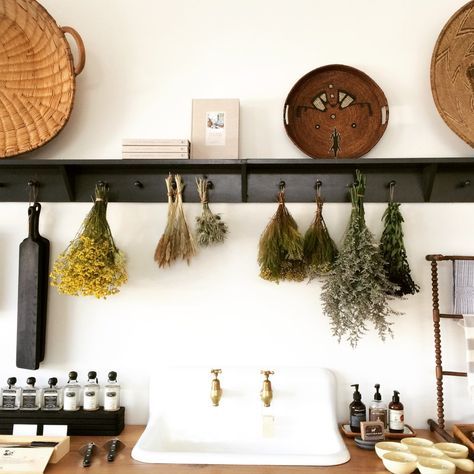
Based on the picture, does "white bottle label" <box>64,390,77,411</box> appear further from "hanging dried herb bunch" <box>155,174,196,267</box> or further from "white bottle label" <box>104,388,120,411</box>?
"hanging dried herb bunch" <box>155,174,196,267</box>

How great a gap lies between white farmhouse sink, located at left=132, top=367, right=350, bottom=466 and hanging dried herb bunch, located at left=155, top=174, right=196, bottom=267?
0.48 meters

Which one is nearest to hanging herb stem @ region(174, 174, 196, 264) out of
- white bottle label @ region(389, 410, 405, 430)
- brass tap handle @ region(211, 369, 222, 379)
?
brass tap handle @ region(211, 369, 222, 379)

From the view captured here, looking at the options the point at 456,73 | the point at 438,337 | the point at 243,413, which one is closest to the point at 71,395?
the point at 243,413

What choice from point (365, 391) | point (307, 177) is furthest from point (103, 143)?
point (365, 391)

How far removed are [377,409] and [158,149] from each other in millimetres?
1349

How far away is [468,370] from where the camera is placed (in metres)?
1.94

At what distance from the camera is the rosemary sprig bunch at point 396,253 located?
1913 millimetres

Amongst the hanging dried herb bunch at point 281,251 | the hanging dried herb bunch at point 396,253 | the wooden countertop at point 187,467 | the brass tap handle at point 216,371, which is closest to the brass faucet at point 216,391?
the brass tap handle at point 216,371

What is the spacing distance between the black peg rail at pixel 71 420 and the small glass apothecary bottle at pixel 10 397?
0.03 m

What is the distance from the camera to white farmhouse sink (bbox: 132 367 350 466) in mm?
1903

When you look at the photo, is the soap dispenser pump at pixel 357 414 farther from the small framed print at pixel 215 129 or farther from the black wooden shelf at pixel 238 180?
the small framed print at pixel 215 129

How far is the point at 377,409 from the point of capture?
6.31 feet

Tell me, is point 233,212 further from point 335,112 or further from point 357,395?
point 357,395

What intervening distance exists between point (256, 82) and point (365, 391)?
1401 millimetres
